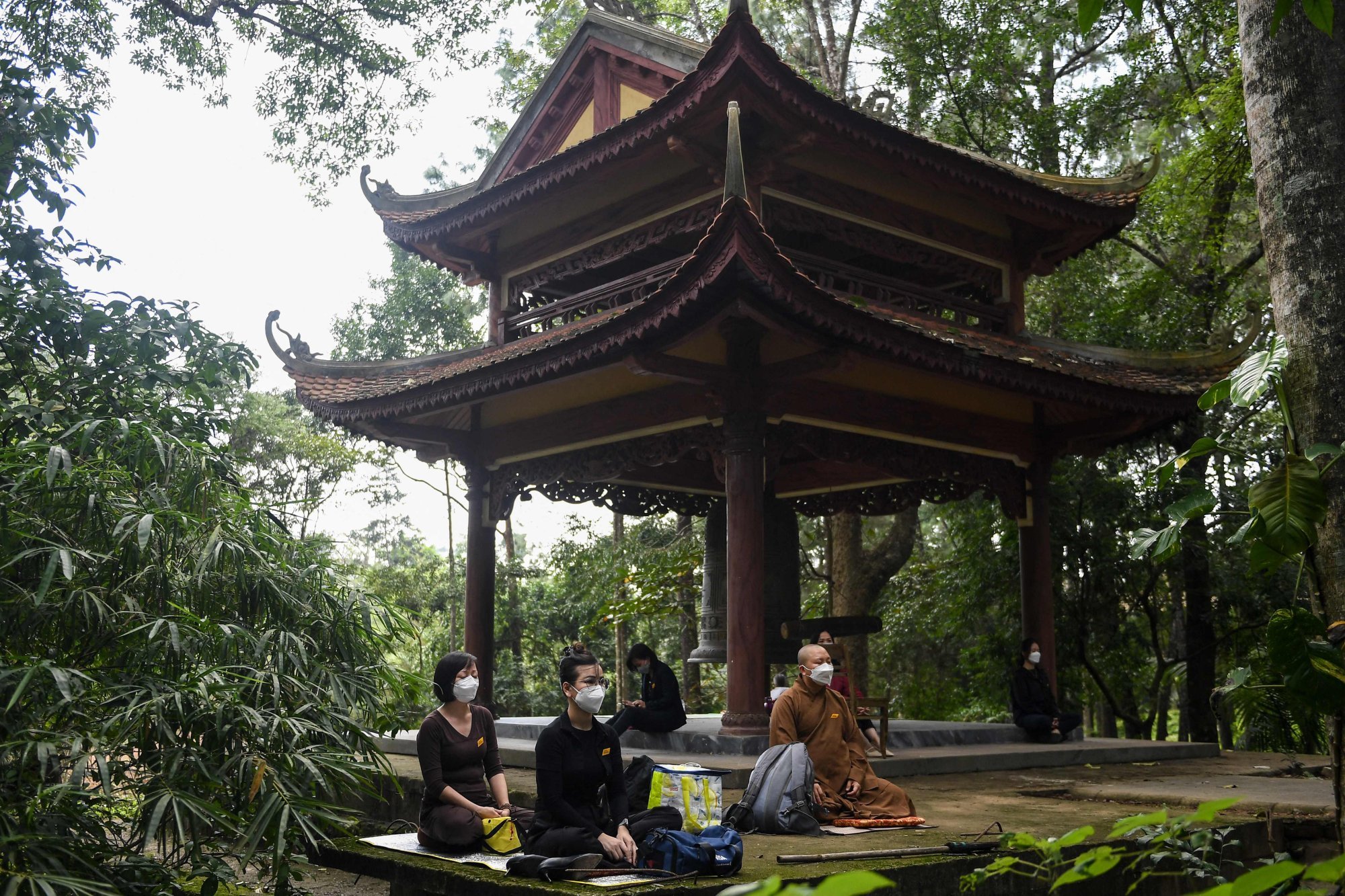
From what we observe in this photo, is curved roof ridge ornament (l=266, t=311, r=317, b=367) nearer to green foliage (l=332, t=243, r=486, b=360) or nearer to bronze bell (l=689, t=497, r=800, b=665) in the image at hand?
bronze bell (l=689, t=497, r=800, b=665)

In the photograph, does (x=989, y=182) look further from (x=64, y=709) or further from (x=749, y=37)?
(x=64, y=709)

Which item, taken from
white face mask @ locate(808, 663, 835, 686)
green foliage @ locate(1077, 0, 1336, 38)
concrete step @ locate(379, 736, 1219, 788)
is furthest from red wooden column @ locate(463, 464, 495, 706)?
green foliage @ locate(1077, 0, 1336, 38)

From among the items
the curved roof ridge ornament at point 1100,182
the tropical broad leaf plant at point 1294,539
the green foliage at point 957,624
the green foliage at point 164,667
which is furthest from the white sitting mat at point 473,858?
the green foliage at point 957,624

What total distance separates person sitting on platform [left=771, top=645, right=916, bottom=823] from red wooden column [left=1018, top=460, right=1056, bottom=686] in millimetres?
4785

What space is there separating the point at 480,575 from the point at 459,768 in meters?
5.66

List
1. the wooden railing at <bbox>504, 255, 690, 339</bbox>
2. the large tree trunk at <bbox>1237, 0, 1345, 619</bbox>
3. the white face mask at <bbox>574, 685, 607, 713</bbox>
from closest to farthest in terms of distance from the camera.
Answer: the large tree trunk at <bbox>1237, 0, 1345, 619</bbox> → the white face mask at <bbox>574, 685, 607, 713</bbox> → the wooden railing at <bbox>504, 255, 690, 339</bbox>

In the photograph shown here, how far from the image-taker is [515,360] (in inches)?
354

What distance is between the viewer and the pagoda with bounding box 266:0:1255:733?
8383 millimetres

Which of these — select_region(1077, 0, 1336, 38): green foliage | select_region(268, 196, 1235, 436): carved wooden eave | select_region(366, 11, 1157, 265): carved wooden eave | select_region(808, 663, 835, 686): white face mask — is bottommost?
select_region(808, 663, 835, 686): white face mask

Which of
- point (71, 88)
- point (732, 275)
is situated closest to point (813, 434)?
point (732, 275)

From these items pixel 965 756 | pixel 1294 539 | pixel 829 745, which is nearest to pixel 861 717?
pixel 965 756

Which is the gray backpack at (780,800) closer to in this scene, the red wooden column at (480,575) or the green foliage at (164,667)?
the green foliage at (164,667)

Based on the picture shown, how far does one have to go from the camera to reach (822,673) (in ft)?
20.6

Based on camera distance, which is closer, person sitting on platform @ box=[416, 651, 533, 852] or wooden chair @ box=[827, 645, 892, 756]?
person sitting on platform @ box=[416, 651, 533, 852]
